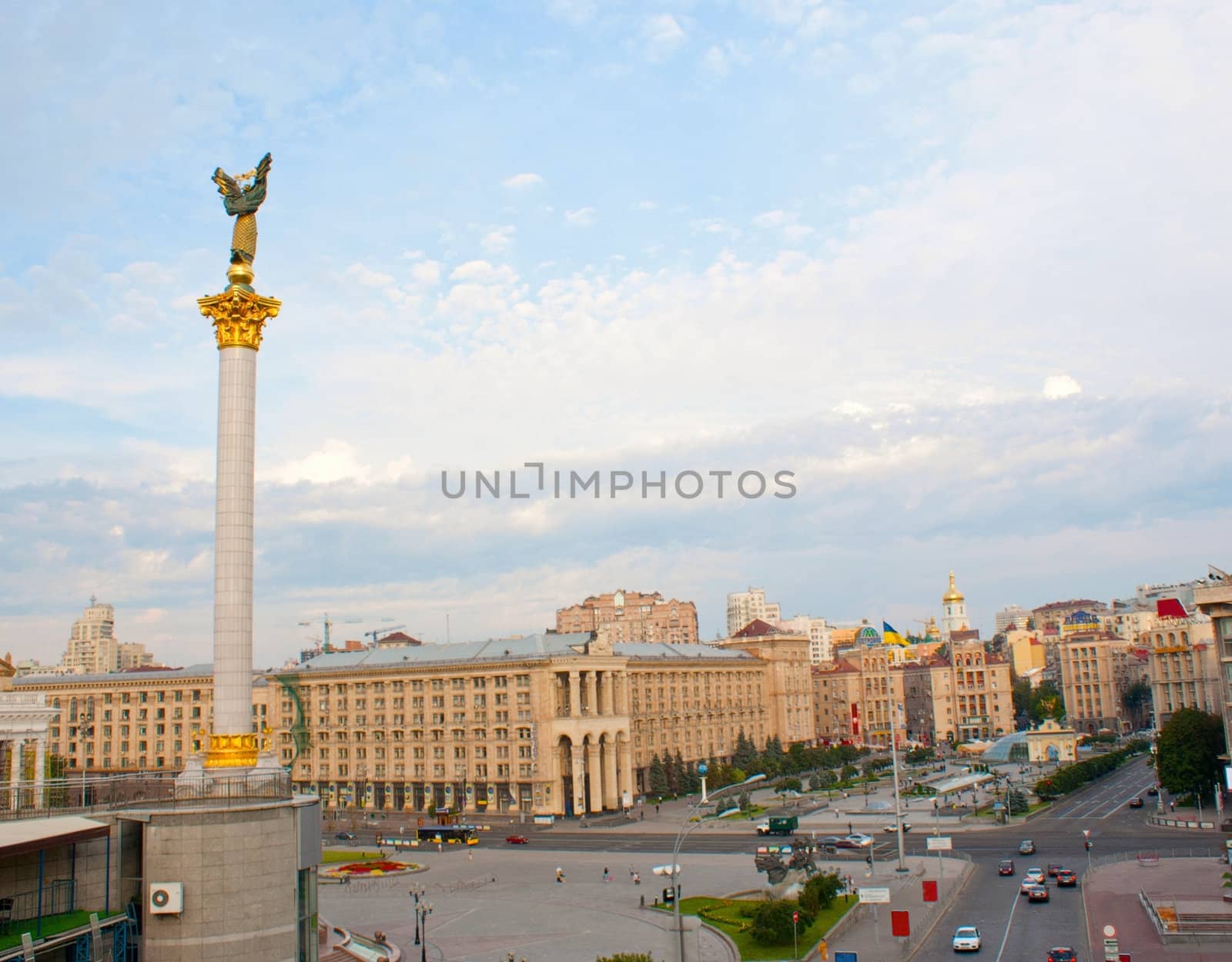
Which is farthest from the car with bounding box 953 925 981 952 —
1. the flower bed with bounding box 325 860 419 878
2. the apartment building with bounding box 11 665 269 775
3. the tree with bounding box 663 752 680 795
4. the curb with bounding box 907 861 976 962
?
the apartment building with bounding box 11 665 269 775

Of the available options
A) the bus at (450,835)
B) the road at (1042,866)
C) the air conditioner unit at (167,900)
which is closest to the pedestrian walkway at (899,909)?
the road at (1042,866)

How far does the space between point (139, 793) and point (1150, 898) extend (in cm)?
4868

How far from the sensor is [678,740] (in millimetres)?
139000

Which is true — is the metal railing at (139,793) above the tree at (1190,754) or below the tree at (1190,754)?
above

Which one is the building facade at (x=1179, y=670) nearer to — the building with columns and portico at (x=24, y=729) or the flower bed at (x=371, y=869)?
the flower bed at (x=371, y=869)

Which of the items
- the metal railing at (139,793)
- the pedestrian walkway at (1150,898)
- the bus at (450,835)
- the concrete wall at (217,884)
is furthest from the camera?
the bus at (450,835)

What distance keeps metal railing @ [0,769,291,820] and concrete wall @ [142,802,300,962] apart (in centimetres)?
136

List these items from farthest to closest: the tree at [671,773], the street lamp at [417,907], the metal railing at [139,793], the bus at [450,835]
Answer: the tree at [671,773]
the bus at [450,835]
the street lamp at [417,907]
the metal railing at [139,793]

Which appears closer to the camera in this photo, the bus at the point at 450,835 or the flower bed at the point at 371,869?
the flower bed at the point at 371,869

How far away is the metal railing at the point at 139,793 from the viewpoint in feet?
128

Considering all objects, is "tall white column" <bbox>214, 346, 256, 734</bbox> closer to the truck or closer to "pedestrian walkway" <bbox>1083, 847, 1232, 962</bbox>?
"pedestrian walkway" <bbox>1083, 847, 1232, 962</bbox>

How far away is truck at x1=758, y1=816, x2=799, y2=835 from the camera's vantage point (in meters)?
93.5

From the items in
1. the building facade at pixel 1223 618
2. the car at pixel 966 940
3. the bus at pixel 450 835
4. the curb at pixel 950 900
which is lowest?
the bus at pixel 450 835

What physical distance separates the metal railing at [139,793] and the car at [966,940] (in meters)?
28.9
